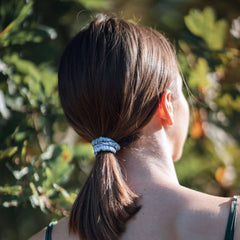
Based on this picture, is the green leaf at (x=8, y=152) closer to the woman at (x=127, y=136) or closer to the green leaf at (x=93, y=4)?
the woman at (x=127, y=136)

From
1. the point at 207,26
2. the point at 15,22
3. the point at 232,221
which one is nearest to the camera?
the point at 232,221

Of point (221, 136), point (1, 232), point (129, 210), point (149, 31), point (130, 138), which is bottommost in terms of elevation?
point (1, 232)

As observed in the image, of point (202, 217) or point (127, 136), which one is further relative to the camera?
point (127, 136)

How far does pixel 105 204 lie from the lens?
52.6 inches

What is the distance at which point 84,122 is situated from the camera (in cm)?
146

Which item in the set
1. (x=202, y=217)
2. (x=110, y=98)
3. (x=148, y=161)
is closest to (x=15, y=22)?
(x=110, y=98)

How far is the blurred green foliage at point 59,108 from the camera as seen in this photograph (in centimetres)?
192

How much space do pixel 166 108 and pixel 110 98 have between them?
6.8 inches

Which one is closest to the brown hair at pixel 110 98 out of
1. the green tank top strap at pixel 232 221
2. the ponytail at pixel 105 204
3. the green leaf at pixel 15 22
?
the ponytail at pixel 105 204

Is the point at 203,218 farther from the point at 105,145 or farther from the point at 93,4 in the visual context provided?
the point at 93,4

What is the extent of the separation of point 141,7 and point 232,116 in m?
0.71

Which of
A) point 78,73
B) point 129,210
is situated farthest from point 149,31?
point 129,210

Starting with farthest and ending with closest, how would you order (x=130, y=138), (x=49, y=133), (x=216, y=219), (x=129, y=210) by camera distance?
(x=49, y=133), (x=130, y=138), (x=129, y=210), (x=216, y=219)

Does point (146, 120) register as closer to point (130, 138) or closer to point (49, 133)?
point (130, 138)
